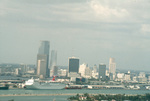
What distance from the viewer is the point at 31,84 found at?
69.1 meters

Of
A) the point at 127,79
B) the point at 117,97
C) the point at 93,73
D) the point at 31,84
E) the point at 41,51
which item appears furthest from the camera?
the point at 41,51

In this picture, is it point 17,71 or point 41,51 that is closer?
point 17,71

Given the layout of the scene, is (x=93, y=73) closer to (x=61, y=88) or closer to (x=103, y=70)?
(x=103, y=70)

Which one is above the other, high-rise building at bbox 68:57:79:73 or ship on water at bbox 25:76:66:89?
high-rise building at bbox 68:57:79:73

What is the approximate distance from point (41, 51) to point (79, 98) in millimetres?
111975

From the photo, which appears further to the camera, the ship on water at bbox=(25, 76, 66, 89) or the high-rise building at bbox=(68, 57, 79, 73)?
the high-rise building at bbox=(68, 57, 79, 73)

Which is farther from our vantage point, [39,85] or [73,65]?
[73,65]

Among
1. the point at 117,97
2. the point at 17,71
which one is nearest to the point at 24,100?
the point at 117,97

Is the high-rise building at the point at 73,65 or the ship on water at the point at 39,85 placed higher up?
the high-rise building at the point at 73,65

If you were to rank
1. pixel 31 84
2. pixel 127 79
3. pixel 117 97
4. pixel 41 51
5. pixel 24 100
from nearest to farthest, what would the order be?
pixel 24 100, pixel 117 97, pixel 31 84, pixel 127 79, pixel 41 51

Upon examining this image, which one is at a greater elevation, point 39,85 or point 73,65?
point 73,65

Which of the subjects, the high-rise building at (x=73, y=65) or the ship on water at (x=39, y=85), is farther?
the high-rise building at (x=73, y=65)

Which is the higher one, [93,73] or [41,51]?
[41,51]

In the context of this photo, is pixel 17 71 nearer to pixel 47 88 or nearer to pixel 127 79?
pixel 127 79
